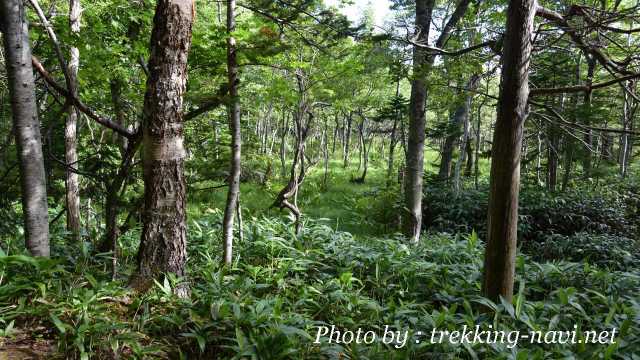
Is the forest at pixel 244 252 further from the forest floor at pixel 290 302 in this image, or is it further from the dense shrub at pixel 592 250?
the dense shrub at pixel 592 250

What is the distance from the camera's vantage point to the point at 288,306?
11.4 feet

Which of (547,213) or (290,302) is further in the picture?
(547,213)

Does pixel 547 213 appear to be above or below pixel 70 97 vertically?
below

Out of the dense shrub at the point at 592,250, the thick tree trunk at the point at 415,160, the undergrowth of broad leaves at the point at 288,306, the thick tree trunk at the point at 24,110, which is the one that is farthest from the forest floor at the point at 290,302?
the dense shrub at the point at 592,250

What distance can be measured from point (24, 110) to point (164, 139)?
103cm

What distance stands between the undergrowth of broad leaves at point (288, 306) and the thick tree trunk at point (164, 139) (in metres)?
0.28

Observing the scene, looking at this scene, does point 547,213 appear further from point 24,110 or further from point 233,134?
point 24,110

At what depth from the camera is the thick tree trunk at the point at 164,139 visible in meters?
3.10

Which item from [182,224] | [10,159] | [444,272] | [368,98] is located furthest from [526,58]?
[368,98]

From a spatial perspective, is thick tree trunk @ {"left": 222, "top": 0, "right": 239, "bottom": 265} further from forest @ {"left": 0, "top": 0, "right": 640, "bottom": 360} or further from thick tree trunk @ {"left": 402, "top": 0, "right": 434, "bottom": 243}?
thick tree trunk @ {"left": 402, "top": 0, "right": 434, "bottom": 243}

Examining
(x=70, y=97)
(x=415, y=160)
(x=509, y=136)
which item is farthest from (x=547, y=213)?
(x=70, y=97)

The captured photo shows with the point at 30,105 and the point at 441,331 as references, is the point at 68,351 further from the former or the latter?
the point at 441,331

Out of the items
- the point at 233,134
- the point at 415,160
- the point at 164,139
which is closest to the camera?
the point at 164,139

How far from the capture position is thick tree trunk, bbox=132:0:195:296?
10.2ft
